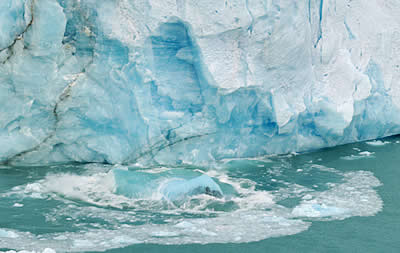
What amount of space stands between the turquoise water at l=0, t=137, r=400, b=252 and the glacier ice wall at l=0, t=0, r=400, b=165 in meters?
Answer: 0.34

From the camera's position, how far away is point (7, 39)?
525cm

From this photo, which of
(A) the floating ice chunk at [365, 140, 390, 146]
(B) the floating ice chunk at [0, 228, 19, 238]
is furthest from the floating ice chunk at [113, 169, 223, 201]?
(A) the floating ice chunk at [365, 140, 390, 146]

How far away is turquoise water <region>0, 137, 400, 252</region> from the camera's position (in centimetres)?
379

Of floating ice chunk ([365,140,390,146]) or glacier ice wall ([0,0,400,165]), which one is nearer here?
glacier ice wall ([0,0,400,165])

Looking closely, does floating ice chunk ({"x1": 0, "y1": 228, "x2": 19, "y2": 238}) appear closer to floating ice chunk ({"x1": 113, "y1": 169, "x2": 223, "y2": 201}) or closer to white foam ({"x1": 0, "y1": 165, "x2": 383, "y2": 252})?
white foam ({"x1": 0, "y1": 165, "x2": 383, "y2": 252})

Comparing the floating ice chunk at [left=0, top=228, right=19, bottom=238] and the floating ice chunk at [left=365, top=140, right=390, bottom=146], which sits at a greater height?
the floating ice chunk at [left=0, top=228, right=19, bottom=238]

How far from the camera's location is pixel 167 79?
5863mm

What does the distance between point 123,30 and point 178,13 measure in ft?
2.08

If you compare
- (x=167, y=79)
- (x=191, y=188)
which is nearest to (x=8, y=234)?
(x=191, y=188)

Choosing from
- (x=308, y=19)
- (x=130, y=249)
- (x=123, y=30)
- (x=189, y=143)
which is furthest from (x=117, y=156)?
(x=308, y=19)

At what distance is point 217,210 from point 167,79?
6.24 feet

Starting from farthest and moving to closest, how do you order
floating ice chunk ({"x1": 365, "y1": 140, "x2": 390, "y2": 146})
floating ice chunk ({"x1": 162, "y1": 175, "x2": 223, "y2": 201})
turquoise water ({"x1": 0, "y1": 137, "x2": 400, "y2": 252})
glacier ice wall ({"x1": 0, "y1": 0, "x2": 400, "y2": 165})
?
1. floating ice chunk ({"x1": 365, "y1": 140, "x2": 390, "y2": 146})
2. glacier ice wall ({"x1": 0, "y1": 0, "x2": 400, "y2": 165})
3. floating ice chunk ({"x1": 162, "y1": 175, "x2": 223, "y2": 201})
4. turquoise water ({"x1": 0, "y1": 137, "x2": 400, "y2": 252})

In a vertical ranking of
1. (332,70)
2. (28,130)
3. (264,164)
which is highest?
(332,70)

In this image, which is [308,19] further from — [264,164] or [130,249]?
[130,249]
